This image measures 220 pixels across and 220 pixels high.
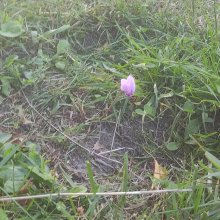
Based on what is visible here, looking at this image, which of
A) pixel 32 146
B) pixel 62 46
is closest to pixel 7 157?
pixel 32 146

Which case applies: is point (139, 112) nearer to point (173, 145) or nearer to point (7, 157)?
point (173, 145)

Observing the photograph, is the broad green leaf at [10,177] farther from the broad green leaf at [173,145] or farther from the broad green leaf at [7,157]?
the broad green leaf at [173,145]

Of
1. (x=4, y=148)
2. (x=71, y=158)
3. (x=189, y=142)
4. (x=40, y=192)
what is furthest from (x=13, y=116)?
(x=189, y=142)

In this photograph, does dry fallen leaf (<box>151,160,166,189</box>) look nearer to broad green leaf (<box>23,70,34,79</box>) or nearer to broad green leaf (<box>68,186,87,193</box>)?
broad green leaf (<box>68,186,87,193</box>)

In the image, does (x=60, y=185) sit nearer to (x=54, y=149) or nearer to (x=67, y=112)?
(x=54, y=149)

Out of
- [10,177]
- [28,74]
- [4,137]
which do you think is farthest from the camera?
[28,74]

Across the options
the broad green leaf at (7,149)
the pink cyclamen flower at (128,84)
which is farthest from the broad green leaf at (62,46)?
the broad green leaf at (7,149)

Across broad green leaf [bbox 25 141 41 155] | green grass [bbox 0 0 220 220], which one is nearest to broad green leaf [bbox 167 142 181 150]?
green grass [bbox 0 0 220 220]
